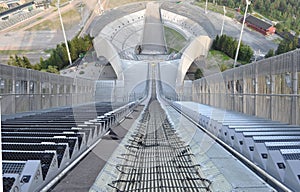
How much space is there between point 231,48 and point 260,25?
740 inches

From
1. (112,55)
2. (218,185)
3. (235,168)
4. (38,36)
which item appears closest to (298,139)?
(235,168)

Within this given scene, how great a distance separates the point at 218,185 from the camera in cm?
475

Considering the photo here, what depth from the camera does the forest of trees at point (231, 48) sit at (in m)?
58.6

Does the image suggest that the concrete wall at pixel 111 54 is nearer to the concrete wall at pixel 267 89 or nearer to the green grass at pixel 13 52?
the green grass at pixel 13 52

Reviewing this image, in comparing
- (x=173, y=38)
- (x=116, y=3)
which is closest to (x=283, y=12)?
(x=173, y=38)

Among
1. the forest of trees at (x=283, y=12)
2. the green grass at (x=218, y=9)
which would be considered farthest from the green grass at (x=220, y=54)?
the green grass at (x=218, y=9)

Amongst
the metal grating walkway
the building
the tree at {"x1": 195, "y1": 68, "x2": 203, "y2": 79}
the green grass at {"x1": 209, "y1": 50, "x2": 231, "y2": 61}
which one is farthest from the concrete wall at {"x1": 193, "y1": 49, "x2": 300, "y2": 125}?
the building

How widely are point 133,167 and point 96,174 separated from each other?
170 cm

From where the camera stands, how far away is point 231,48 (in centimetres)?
6150

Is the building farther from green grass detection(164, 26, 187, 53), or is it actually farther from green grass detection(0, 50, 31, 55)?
green grass detection(0, 50, 31, 55)

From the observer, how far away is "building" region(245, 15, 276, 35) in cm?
7274

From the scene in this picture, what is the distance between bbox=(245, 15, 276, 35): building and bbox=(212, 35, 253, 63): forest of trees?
13.2 m

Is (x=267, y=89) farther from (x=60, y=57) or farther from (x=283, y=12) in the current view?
(x=283, y=12)

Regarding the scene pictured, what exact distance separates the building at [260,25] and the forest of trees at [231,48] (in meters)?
13.2
